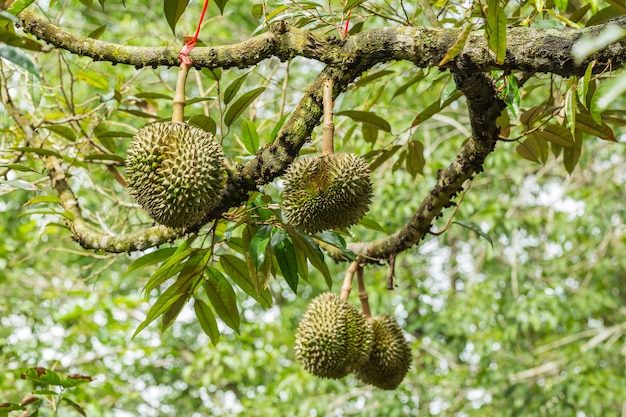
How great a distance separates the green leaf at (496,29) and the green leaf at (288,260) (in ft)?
1.65

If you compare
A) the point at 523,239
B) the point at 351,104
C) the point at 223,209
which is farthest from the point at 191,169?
the point at 523,239

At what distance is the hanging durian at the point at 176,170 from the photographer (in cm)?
100

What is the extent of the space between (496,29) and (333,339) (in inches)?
31.2

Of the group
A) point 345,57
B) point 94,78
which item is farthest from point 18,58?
point 94,78

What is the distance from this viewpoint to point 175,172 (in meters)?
1.00

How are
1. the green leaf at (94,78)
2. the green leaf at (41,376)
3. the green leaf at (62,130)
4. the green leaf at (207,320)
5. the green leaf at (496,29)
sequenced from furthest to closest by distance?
the green leaf at (94,78), the green leaf at (62,130), the green leaf at (207,320), the green leaf at (41,376), the green leaf at (496,29)

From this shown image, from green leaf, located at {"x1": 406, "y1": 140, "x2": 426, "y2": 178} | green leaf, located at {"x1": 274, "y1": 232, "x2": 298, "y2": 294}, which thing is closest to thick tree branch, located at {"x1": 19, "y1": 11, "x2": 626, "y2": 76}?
green leaf, located at {"x1": 274, "y1": 232, "x2": 298, "y2": 294}

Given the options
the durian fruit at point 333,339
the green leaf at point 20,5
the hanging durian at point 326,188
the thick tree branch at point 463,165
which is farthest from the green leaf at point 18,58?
the durian fruit at point 333,339

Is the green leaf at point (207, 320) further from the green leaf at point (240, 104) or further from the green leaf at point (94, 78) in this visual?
the green leaf at point (94, 78)

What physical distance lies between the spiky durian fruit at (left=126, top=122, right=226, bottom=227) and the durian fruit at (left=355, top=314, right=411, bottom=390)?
2.20 feet

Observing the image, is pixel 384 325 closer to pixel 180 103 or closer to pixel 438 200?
pixel 438 200

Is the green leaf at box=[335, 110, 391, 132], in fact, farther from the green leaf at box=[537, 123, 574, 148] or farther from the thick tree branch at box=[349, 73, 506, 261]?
the green leaf at box=[537, 123, 574, 148]

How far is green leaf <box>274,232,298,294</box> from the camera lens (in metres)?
1.23

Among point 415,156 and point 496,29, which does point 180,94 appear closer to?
point 496,29
